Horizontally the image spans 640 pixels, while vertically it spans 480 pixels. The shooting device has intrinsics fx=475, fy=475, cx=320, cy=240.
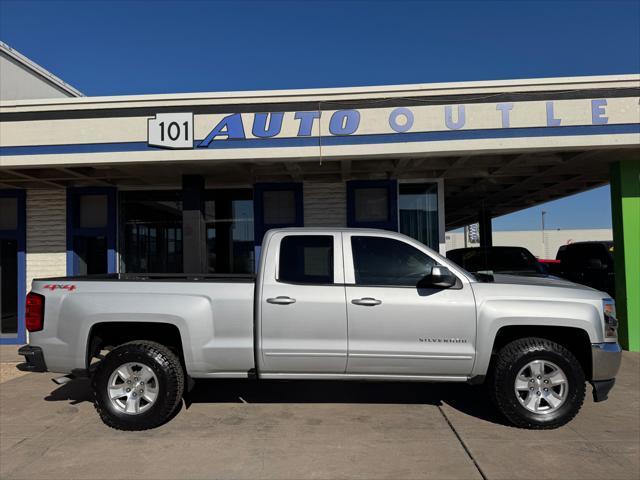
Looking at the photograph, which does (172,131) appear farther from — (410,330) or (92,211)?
(410,330)

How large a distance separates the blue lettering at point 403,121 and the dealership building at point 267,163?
21 mm

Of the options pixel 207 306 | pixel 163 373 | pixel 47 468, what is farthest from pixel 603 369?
pixel 47 468

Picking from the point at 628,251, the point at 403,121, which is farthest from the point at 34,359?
the point at 628,251

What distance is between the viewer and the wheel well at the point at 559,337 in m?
4.66

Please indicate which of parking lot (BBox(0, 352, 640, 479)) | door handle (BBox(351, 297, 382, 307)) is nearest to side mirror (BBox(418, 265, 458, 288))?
door handle (BBox(351, 297, 382, 307))

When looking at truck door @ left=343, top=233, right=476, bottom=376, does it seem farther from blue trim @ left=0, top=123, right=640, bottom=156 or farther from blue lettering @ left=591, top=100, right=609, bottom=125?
blue lettering @ left=591, top=100, right=609, bottom=125

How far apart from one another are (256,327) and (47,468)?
2.01 m

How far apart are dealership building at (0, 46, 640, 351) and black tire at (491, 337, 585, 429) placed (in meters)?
3.63

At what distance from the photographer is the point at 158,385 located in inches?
182

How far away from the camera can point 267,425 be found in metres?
4.63

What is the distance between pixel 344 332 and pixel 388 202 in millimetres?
4992

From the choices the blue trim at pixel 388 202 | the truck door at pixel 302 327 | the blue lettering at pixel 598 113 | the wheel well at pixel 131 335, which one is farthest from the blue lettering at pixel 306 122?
the blue lettering at pixel 598 113

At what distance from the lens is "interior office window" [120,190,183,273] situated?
988cm

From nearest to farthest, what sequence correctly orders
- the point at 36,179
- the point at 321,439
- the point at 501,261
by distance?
the point at 321,439, the point at 36,179, the point at 501,261
